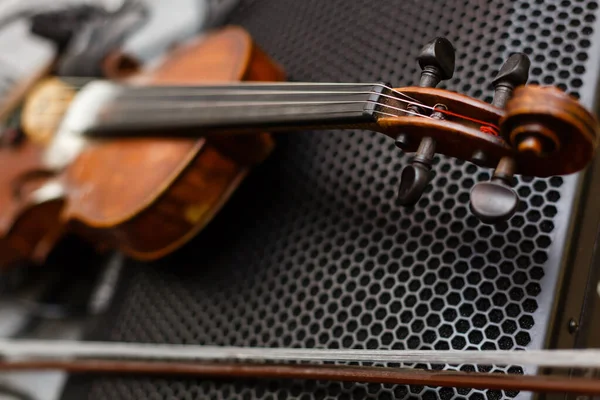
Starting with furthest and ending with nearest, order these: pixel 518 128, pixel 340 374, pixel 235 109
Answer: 1. pixel 235 109
2. pixel 340 374
3. pixel 518 128

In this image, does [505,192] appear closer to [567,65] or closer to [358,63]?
[567,65]

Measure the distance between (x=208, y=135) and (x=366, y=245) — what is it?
0.81ft

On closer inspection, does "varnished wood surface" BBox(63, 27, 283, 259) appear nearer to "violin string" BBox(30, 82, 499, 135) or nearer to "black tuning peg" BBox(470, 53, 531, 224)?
"violin string" BBox(30, 82, 499, 135)

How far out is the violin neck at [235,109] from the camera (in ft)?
1.85

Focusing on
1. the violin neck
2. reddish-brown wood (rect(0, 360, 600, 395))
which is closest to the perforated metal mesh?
reddish-brown wood (rect(0, 360, 600, 395))

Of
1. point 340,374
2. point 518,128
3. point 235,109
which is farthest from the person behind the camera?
point 235,109

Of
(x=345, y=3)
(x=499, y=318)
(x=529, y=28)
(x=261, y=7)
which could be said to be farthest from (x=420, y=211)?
(x=261, y=7)

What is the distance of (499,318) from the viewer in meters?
0.59

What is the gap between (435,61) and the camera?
53cm

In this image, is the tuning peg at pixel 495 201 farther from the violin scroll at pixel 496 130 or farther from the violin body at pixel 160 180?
the violin body at pixel 160 180

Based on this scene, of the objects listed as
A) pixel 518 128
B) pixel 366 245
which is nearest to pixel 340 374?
pixel 366 245

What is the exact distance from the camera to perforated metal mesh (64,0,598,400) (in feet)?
2.00

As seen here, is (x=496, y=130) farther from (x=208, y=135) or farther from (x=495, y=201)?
(x=208, y=135)

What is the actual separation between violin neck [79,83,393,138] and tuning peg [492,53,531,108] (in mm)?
104
